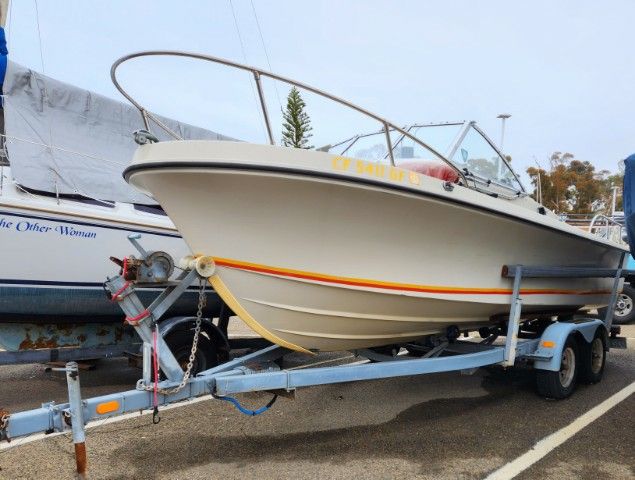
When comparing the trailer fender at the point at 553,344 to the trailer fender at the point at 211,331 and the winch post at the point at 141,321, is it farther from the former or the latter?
the winch post at the point at 141,321

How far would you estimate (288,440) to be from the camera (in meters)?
3.71

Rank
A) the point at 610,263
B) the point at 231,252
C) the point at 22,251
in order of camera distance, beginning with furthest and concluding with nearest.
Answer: the point at 610,263
the point at 22,251
the point at 231,252

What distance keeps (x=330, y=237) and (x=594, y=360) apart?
339 cm

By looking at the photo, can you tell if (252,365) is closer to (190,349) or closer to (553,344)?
(190,349)

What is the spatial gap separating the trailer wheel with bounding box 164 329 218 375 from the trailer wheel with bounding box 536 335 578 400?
286 centimetres

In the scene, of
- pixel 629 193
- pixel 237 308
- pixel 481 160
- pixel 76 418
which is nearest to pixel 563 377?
pixel 629 193

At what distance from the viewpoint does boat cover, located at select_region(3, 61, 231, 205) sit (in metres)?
4.73

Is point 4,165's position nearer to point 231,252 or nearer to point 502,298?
point 231,252

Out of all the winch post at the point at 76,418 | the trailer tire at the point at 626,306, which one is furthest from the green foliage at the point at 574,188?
the winch post at the point at 76,418

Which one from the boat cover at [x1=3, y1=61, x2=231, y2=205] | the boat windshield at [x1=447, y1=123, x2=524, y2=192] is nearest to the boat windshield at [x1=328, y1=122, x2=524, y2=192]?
the boat windshield at [x1=447, y1=123, x2=524, y2=192]

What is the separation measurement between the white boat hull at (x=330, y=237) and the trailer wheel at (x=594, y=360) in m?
1.43

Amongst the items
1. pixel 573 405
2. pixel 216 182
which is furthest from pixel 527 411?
pixel 216 182

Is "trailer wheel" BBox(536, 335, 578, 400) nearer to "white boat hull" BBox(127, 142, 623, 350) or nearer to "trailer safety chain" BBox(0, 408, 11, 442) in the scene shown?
"white boat hull" BBox(127, 142, 623, 350)

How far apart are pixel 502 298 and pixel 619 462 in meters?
1.41
